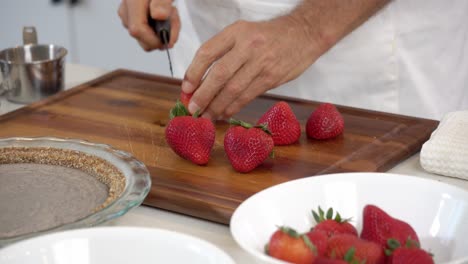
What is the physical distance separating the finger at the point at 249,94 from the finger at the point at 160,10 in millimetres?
177

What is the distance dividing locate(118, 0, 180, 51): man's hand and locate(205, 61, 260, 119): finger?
138 mm

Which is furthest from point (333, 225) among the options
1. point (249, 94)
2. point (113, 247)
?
point (249, 94)

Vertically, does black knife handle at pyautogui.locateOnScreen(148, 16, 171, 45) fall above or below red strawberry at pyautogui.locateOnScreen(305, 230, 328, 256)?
above

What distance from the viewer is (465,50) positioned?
153 centimetres

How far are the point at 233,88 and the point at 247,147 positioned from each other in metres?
0.22

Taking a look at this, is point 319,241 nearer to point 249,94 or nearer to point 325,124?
point 325,124

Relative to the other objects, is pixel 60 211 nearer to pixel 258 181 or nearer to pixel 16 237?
pixel 16 237

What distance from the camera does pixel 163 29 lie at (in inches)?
51.9

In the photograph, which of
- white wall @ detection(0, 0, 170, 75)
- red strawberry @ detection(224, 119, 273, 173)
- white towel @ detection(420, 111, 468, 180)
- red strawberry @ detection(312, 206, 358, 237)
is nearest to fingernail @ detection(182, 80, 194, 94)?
red strawberry @ detection(224, 119, 273, 173)


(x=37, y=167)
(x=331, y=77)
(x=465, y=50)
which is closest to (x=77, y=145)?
(x=37, y=167)

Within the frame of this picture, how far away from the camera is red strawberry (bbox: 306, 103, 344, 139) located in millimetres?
1159

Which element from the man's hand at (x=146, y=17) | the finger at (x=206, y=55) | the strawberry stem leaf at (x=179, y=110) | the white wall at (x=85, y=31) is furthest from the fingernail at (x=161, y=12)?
the white wall at (x=85, y=31)

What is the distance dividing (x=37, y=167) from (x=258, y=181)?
27 cm

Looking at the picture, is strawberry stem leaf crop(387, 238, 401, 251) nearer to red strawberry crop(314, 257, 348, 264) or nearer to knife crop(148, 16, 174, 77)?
red strawberry crop(314, 257, 348, 264)
